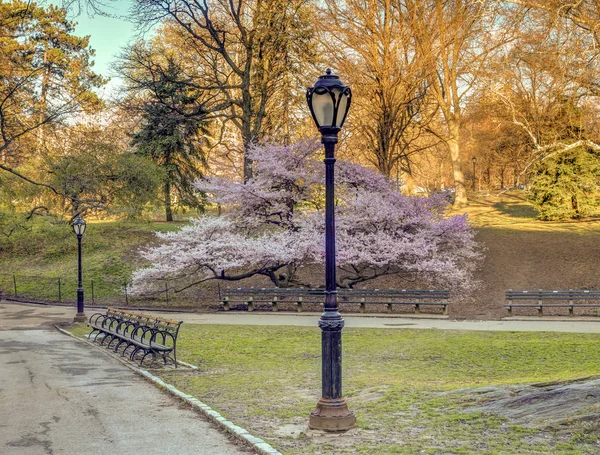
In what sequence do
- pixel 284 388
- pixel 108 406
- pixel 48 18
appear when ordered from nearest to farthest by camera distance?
pixel 108 406 < pixel 284 388 < pixel 48 18

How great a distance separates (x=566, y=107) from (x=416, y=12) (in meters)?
10.8

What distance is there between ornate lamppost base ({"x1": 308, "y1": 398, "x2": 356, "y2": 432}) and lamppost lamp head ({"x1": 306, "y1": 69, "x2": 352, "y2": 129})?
3.47m

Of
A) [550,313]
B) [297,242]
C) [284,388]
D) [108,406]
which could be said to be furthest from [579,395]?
[297,242]

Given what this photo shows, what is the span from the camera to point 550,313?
22953 mm

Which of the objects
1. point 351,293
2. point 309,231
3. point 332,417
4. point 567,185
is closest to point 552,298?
point 351,293

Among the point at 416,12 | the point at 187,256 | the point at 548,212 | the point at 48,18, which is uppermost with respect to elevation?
the point at 48,18

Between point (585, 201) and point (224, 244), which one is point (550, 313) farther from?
point (585, 201)

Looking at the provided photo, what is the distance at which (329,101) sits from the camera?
27.3 feet

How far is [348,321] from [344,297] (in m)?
4.81

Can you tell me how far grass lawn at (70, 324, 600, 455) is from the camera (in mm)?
7211

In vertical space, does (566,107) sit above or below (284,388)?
above

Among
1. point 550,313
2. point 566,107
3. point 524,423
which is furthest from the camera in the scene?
point 566,107

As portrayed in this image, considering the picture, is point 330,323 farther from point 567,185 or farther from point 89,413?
point 567,185

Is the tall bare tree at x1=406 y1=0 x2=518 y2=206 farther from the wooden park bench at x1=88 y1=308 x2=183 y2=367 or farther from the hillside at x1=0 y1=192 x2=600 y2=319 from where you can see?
the wooden park bench at x1=88 y1=308 x2=183 y2=367
